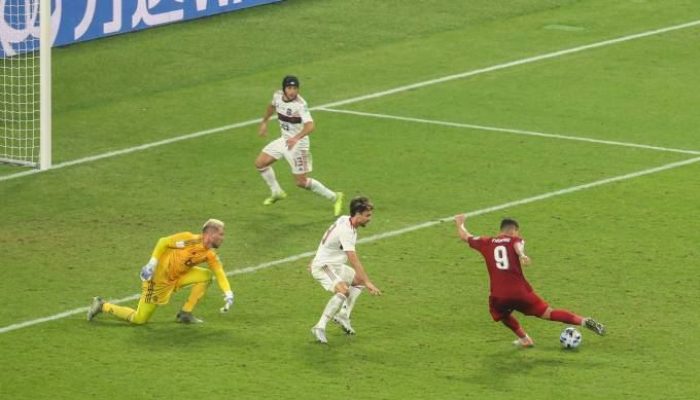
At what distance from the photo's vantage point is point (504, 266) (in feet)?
64.5

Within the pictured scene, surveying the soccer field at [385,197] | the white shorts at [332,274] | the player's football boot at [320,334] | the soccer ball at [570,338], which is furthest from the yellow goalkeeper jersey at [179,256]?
the soccer ball at [570,338]

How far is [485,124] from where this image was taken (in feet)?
100

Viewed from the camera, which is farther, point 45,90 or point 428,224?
point 45,90

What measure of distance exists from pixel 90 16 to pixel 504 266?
17.3m

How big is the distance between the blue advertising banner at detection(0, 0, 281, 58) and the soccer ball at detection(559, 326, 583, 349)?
14823mm

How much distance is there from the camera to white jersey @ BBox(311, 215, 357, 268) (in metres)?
19.9

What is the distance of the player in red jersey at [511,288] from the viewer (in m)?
19.6

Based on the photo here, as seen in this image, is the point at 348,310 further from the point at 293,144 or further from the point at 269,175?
the point at 269,175

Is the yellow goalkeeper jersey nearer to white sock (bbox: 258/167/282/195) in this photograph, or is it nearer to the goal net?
white sock (bbox: 258/167/282/195)

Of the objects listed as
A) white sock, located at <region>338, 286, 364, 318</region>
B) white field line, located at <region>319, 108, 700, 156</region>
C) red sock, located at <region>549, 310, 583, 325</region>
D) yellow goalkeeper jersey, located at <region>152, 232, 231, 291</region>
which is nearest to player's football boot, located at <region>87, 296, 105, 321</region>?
yellow goalkeeper jersey, located at <region>152, 232, 231, 291</region>

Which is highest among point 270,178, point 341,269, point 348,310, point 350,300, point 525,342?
point 270,178

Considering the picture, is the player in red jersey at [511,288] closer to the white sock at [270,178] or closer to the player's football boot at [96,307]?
the player's football boot at [96,307]

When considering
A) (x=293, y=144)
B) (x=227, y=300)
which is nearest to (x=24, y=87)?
(x=293, y=144)

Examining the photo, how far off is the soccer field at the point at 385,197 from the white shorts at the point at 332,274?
661 mm
